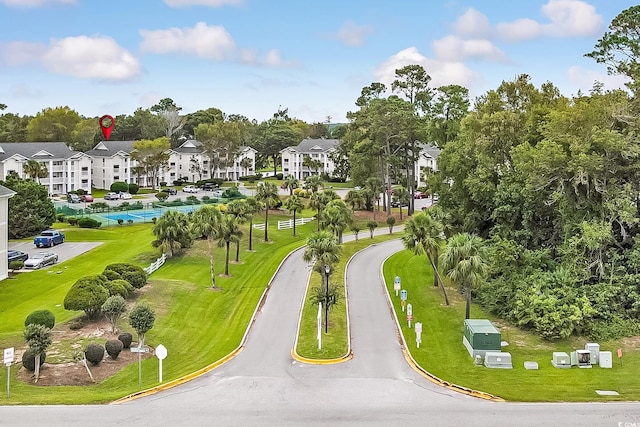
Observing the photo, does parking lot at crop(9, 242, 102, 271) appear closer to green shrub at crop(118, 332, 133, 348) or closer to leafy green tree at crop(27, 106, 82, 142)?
green shrub at crop(118, 332, 133, 348)

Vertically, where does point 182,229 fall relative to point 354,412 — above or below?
above

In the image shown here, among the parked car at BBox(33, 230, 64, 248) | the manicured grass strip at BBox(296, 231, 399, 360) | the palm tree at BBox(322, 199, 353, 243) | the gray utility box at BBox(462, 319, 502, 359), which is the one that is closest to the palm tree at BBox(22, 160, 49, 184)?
the parked car at BBox(33, 230, 64, 248)

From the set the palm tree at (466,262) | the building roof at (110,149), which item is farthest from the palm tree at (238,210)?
the building roof at (110,149)

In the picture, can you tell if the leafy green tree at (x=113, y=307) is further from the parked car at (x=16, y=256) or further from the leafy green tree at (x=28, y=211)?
the leafy green tree at (x=28, y=211)

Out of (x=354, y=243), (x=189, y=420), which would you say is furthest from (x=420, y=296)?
(x=189, y=420)

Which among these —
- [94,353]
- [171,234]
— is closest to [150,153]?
[171,234]

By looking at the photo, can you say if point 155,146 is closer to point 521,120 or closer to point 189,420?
point 521,120

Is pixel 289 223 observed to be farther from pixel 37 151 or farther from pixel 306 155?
pixel 306 155
